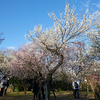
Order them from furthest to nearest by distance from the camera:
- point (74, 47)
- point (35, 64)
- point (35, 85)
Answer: point (74, 47) < point (35, 64) < point (35, 85)

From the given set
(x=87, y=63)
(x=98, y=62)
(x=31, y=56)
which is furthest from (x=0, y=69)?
(x=98, y=62)

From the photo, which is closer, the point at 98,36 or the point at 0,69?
the point at 98,36

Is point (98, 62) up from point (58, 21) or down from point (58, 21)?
down

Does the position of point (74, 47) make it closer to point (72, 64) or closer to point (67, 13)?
point (72, 64)

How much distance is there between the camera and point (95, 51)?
13.2 meters

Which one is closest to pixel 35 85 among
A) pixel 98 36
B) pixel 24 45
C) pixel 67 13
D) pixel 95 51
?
pixel 67 13

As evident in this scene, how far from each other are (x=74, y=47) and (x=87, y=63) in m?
2.81

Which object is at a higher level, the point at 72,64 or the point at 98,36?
the point at 98,36

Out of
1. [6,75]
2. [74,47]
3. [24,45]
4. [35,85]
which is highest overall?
[24,45]

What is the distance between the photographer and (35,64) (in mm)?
14250

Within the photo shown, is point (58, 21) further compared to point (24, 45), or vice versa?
point (24, 45)

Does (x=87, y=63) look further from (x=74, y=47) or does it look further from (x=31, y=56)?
(x=31, y=56)

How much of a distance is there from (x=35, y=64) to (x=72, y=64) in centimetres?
453

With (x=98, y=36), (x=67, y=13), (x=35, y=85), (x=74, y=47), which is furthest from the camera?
(x=74, y=47)
